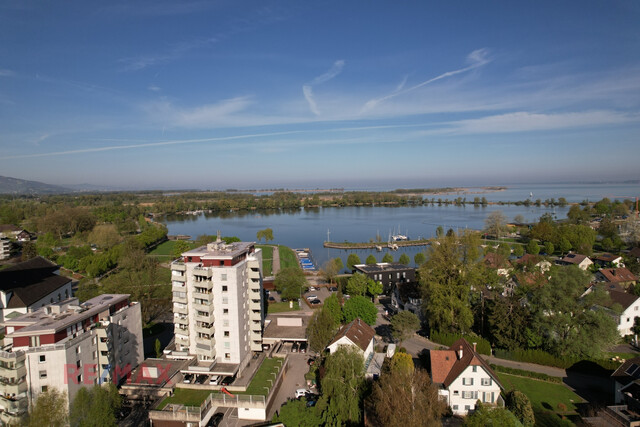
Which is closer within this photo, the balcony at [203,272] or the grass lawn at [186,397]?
the grass lawn at [186,397]

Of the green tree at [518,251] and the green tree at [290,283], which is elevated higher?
the green tree at [290,283]

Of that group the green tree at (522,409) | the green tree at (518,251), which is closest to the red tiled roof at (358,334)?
the green tree at (522,409)

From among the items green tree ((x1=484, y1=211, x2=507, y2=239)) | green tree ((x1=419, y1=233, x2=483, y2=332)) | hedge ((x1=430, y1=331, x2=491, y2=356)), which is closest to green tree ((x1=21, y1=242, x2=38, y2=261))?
green tree ((x1=419, y1=233, x2=483, y2=332))

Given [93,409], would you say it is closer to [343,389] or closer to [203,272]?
[203,272]

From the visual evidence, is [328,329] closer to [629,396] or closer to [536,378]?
[536,378]

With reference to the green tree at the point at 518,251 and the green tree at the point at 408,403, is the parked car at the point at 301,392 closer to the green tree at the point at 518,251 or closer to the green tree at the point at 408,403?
the green tree at the point at 408,403
